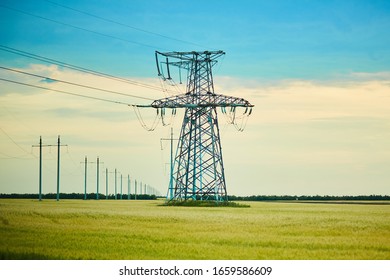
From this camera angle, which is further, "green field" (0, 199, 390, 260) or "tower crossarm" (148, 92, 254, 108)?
"tower crossarm" (148, 92, 254, 108)

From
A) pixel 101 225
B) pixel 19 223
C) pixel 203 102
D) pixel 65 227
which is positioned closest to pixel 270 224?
pixel 101 225

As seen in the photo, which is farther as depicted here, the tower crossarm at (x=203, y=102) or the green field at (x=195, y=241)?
the tower crossarm at (x=203, y=102)

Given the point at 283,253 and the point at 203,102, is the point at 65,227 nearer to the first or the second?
the point at 283,253

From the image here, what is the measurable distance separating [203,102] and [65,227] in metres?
29.6

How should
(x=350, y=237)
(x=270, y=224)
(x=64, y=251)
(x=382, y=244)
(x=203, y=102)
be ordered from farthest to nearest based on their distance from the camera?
(x=203, y=102) → (x=270, y=224) → (x=350, y=237) → (x=382, y=244) → (x=64, y=251)

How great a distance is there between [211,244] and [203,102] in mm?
34562

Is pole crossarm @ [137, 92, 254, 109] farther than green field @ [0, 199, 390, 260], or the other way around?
pole crossarm @ [137, 92, 254, 109]

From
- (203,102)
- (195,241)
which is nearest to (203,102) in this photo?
(203,102)

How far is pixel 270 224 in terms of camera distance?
3691cm

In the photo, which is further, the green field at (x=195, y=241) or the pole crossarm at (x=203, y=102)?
the pole crossarm at (x=203, y=102)

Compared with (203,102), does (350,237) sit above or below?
below

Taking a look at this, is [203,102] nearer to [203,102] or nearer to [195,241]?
[203,102]

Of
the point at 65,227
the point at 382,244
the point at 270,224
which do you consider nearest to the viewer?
the point at 382,244
